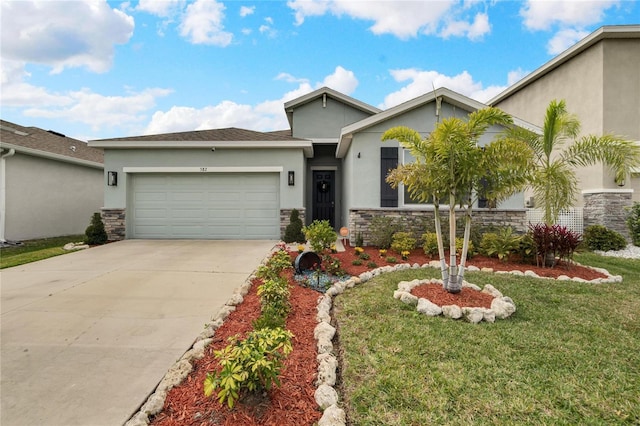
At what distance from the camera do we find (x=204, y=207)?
10320 millimetres

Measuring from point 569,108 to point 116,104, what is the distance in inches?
754

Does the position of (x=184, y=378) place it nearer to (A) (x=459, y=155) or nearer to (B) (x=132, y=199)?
(A) (x=459, y=155)

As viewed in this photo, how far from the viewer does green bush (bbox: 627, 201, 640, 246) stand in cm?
983

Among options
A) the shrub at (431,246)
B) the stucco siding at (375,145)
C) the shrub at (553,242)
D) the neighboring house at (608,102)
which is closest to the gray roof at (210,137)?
the stucco siding at (375,145)

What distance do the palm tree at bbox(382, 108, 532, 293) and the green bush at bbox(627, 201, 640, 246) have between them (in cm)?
905

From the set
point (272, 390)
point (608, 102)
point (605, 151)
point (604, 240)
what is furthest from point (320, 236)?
point (608, 102)

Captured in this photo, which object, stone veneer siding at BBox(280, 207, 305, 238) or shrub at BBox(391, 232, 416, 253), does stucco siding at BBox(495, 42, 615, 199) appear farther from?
stone veneer siding at BBox(280, 207, 305, 238)

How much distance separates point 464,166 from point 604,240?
8.76 metres

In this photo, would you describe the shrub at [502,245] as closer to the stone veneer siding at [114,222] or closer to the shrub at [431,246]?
the shrub at [431,246]

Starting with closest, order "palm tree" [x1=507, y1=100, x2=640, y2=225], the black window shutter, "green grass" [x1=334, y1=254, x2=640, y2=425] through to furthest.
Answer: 1. "green grass" [x1=334, y1=254, x2=640, y2=425]
2. "palm tree" [x1=507, y1=100, x2=640, y2=225]
3. the black window shutter

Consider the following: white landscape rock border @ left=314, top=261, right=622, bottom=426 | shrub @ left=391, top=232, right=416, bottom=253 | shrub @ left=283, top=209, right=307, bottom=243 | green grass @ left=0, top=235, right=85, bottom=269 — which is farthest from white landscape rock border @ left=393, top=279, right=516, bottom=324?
green grass @ left=0, top=235, right=85, bottom=269

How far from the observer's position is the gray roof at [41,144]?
34.1 feet

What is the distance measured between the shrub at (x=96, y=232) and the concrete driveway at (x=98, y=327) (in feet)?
8.18

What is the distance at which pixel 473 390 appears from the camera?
7.93 ft
